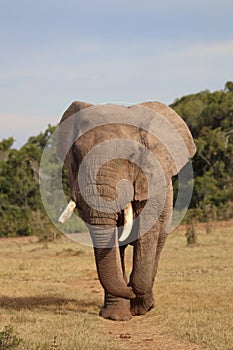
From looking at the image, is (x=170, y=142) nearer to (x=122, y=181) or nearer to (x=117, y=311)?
(x=122, y=181)

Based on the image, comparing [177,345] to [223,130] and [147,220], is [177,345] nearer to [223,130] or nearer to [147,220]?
[147,220]

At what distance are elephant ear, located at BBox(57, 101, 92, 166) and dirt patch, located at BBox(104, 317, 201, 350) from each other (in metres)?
2.07

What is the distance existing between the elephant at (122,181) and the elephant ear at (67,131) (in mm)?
12

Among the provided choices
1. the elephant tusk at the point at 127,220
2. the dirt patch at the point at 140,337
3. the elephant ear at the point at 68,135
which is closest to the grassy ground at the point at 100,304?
the dirt patch at the point at 140,337

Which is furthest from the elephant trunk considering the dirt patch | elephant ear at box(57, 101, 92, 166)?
elephant ear at box(57, 101, 92, 166)

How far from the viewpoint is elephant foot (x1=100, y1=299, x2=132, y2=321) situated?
867 centimetres

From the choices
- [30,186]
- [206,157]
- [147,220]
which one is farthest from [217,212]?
[147,220]

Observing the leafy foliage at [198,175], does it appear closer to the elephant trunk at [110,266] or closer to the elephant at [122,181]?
the elephant at [122,181]

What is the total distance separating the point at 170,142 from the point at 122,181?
1418 mm

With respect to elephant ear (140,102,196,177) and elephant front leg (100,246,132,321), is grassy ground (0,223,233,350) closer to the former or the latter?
elephant front leg (100,246,132,321)

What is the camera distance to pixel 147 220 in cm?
841

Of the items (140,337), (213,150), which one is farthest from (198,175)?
(140,337)

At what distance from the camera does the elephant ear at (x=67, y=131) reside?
897 cm

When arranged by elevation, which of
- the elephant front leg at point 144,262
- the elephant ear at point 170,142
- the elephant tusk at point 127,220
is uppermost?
the elephant ear at point 170,142
